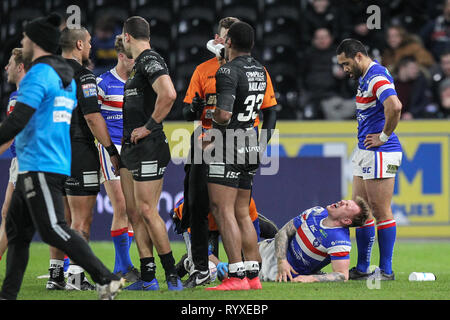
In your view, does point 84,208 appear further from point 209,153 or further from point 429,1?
point 429,1

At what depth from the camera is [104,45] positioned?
14477 mm

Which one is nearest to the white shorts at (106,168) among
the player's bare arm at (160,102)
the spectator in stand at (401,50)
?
the player's bare arm at (160,102)

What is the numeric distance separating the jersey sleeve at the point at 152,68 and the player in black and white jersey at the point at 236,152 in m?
0.49

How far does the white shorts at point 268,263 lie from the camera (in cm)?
768

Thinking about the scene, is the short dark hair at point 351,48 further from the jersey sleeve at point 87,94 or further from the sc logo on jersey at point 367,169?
the jersey sleeve at point 87,94

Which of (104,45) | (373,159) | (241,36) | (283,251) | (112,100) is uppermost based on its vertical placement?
(104,45)

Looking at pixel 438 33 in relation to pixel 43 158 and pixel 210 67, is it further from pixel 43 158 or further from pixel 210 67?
pixel 43 158

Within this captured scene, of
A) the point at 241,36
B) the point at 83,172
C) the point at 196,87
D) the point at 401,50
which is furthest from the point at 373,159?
the point at 401,50

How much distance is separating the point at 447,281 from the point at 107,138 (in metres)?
3.63

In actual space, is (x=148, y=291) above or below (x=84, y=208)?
below

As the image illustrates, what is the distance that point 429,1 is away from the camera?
15.9 meters

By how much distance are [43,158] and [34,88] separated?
1.72 feet
